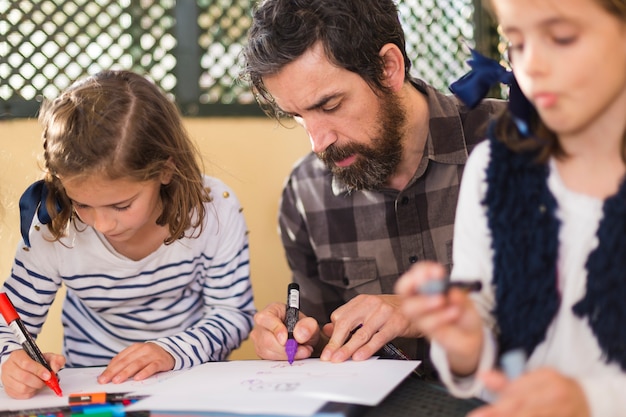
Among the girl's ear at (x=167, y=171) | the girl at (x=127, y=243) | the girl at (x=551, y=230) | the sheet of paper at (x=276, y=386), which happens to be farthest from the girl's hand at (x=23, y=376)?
the girl at (x=551, y=230)

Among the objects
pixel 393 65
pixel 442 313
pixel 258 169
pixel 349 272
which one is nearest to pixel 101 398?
pixel 442 313

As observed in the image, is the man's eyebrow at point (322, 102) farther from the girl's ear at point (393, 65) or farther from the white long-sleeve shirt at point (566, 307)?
the white long-sleeve shirt at point (566, 307)

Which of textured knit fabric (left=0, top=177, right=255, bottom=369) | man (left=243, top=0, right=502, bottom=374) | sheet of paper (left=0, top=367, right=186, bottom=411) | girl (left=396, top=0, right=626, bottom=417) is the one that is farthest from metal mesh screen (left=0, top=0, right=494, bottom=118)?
girl (left=396, top=0, right=626, bottom=417)

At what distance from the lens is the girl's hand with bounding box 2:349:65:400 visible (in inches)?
41.5

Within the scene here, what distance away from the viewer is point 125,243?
1.39 meters

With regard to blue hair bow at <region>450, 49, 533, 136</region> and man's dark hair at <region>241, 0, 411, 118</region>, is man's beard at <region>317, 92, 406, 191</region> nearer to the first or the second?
man's dark hair at <region>241, 0, 411, 118</region>

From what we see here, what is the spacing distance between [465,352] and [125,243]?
2.76 ft

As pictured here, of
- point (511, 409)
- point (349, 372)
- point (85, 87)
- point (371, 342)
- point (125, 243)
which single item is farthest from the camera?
point (125, 243)

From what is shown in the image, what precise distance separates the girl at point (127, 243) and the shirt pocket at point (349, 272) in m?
0.20

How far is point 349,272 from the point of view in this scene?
151 centimetres

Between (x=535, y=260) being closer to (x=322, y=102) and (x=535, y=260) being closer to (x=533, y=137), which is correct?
(x=533, y=137)

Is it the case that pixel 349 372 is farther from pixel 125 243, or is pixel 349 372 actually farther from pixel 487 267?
pixel 125 243

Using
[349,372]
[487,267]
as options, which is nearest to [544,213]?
[487,267]

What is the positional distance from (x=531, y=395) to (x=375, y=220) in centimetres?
87
